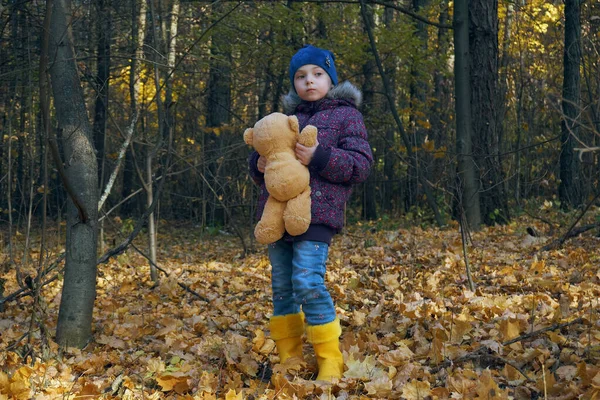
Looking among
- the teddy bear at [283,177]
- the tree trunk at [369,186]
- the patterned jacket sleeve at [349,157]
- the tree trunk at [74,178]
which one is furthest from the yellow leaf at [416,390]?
the tree trunk at [369,186]

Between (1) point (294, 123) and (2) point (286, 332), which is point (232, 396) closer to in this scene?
(2) point (286, 332)

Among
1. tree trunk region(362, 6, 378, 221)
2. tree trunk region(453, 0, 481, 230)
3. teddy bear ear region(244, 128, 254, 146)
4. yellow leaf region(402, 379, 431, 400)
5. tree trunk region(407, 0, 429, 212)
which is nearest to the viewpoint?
yellow leaf region(402, 379, 431, 400)

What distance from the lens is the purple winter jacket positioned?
291cm

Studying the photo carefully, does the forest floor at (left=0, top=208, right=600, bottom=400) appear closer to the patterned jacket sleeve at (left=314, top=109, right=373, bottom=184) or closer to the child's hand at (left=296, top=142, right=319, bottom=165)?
the patterned jacket sleeve at (left=314, top=109, right=373, bottom=184)

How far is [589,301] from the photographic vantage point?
141 inches

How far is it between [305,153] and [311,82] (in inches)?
17.3

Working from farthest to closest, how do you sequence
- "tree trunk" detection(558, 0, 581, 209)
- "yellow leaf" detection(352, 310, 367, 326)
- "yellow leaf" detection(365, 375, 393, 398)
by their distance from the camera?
"tree trunk" detection(558, 0, 581, 209), "yellow leaf" detection(352, 310, 367, 326), "yellow leaf" detection(365, 375, 393, 398)

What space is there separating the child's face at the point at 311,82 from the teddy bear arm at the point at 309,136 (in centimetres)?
32

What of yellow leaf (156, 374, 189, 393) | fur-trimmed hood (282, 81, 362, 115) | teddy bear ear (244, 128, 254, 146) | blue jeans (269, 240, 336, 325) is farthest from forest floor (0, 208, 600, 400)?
fur-trimmed hood (282, 81, 362, 115)

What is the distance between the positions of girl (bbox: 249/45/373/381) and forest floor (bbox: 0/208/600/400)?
0.18 meters

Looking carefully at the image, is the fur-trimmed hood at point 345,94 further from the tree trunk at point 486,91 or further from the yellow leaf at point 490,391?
the tree trunk at point 486,91

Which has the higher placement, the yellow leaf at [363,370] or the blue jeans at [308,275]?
the blue jeans at [308,275]

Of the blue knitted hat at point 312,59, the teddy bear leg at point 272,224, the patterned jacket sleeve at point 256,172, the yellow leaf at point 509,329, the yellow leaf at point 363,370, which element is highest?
the blue knitted hat at point 312,59

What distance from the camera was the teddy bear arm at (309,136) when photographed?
2869 millimetres
